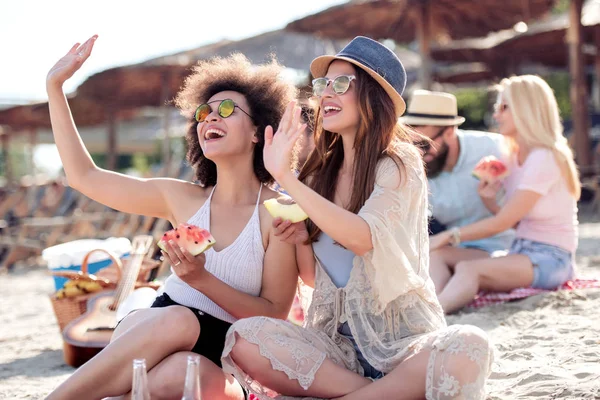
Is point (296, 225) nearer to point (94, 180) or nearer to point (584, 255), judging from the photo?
point (94, 180)

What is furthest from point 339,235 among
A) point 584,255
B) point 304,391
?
point 584,255

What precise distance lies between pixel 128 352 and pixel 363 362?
1015 millimetres

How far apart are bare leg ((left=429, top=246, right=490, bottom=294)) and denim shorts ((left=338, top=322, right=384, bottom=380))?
7.65ft

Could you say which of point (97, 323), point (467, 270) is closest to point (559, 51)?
point (467, 270)

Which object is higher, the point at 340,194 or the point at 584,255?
the point at 340,194

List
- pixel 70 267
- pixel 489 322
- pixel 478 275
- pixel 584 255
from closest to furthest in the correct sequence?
pixel 489 322, pixel 478 275, pixel 70 267, pixel 584 255

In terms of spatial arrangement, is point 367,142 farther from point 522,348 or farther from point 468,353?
point 522,348

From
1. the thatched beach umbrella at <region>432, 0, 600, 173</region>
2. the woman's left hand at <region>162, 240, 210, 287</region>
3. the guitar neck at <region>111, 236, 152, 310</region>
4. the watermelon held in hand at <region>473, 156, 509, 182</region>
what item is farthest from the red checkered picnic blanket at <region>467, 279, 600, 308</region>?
the thatched beach umbrella at <region>432, 0, 600, 173</region>

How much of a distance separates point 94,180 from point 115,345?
3.20 ft

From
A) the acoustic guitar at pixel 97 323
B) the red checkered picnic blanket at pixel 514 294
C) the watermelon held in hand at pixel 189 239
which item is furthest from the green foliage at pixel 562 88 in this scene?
the watermelon held in hand at pixel 189 239

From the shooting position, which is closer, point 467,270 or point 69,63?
point 69,63

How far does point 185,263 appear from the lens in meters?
3.04

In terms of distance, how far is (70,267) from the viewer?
5.77 meters

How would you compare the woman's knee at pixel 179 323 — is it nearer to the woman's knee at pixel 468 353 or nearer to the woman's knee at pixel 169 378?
the woman's knee at pixel 169 378
